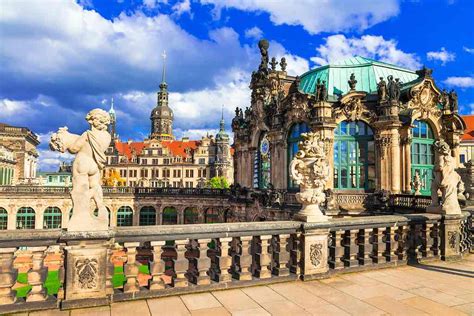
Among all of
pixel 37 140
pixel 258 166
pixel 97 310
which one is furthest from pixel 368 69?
pixel 37 140

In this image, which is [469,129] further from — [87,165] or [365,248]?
[87,165]

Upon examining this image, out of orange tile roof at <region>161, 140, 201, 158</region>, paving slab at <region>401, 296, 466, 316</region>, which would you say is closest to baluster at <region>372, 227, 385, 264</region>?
paving slab at <region>401, 296, 466, 316</region>

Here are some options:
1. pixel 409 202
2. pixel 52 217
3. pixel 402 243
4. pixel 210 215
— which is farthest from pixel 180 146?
pixel 402 243

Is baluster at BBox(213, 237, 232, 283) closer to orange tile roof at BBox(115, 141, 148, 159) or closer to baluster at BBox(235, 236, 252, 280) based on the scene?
baluster at BBox(235, 236, 252, 280)

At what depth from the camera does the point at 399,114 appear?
20.1 m

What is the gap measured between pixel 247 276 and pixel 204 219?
41427 mm

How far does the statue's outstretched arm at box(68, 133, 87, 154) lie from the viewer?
213 inches

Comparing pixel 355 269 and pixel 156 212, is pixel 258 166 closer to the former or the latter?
pixel 355 269

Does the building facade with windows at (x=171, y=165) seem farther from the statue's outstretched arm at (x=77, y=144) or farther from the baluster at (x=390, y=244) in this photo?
the statue's outstretched arm at (x=77, y=144)

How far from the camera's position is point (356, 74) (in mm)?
23891

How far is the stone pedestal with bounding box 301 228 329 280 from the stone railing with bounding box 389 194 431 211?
11.7 meters

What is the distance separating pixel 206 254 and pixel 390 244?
425cm

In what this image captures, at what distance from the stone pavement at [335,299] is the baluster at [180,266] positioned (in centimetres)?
24

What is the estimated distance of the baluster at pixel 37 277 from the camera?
5.02 metres
